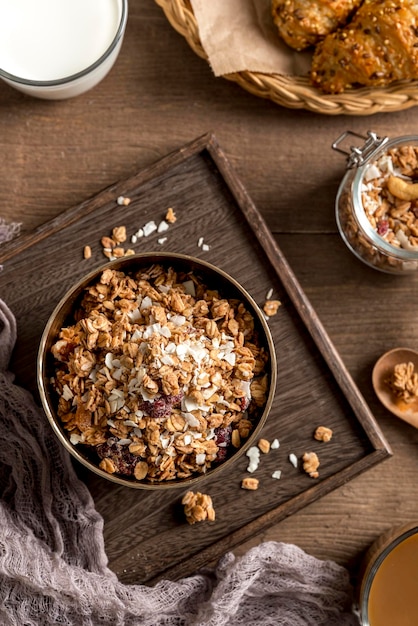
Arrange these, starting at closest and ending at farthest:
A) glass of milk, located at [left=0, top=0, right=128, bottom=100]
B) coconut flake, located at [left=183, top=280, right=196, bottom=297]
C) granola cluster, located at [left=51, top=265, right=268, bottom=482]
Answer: granola cluster, located at [left=51, top=265, right=268, bottom=482] < coconut flake, located at [left=183, top=280, right=196, bottom=297] < glass of milk, located at [left=0, top=0, right=128, bottom=100]

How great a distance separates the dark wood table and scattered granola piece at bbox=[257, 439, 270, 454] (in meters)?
0.16

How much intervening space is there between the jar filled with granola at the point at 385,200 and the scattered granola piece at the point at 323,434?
0.92ft

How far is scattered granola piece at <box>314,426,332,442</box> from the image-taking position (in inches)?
43.4

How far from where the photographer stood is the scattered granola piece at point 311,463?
110 cm

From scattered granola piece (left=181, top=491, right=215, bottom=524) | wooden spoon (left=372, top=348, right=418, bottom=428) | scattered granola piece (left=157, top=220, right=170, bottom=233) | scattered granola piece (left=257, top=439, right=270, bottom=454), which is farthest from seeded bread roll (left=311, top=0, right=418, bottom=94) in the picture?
scattered granola piece (left=181, top=491, right=215, bottom=524)

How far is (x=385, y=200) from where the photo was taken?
113cm

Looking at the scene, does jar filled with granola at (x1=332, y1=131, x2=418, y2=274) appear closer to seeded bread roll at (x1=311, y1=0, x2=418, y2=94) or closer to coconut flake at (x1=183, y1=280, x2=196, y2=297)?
seeded bread roll at (x1=311, y1=0, x2=418, y2=94)

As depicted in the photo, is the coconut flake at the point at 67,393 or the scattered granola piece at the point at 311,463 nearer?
the coconut flake at the point at 67,393

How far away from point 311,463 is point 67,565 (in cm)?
40

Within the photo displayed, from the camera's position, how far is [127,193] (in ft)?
3.67

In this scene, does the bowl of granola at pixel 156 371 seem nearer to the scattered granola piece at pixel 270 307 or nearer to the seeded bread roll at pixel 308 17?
the scattered granola piece at pixel 270 307

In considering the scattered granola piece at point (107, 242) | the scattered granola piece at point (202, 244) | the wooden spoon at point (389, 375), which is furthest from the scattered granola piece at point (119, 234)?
the wooden spoon at point (389, 375)

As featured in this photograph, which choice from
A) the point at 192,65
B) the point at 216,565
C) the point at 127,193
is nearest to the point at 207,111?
the point at 192,65

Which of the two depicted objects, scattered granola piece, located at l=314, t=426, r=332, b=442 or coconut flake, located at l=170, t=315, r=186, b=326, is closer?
coconut flake, located at l=170, t=315, r=186, b=326
